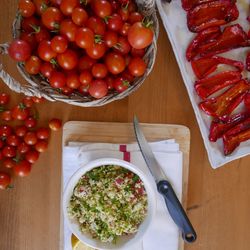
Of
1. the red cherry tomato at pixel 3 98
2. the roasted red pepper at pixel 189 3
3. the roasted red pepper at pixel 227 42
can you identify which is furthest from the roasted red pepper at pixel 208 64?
the red cherry tomato at pixel 3 98

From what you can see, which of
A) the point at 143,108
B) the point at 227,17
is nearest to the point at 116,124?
the point at 143,108

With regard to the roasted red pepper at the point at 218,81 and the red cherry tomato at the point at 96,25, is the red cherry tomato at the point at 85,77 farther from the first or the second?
the roasted red pepper at the point at 218,81

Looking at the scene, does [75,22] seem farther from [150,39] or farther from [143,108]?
[143,108]

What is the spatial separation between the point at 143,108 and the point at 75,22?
27 centimetres

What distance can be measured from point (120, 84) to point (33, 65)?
7.2 inches

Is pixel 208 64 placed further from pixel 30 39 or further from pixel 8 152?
pixel 8 152

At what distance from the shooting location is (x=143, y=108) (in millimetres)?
992

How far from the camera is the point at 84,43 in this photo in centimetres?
82

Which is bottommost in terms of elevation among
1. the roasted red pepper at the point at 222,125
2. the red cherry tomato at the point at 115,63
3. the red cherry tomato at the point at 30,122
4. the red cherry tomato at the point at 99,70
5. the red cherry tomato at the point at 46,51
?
the red cherry tomato at the point at 30,122

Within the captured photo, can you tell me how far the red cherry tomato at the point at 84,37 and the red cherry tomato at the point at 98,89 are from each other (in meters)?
0.08

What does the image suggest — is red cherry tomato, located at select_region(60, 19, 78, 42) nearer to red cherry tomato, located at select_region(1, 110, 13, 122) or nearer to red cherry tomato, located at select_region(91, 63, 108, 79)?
red cherry tomato, located at select_region(91, 63, 108, 79)

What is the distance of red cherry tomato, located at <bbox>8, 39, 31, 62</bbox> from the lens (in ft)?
2.73

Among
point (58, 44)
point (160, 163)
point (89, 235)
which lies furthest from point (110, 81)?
point (89, 235)

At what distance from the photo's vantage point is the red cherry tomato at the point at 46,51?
2.74ft
